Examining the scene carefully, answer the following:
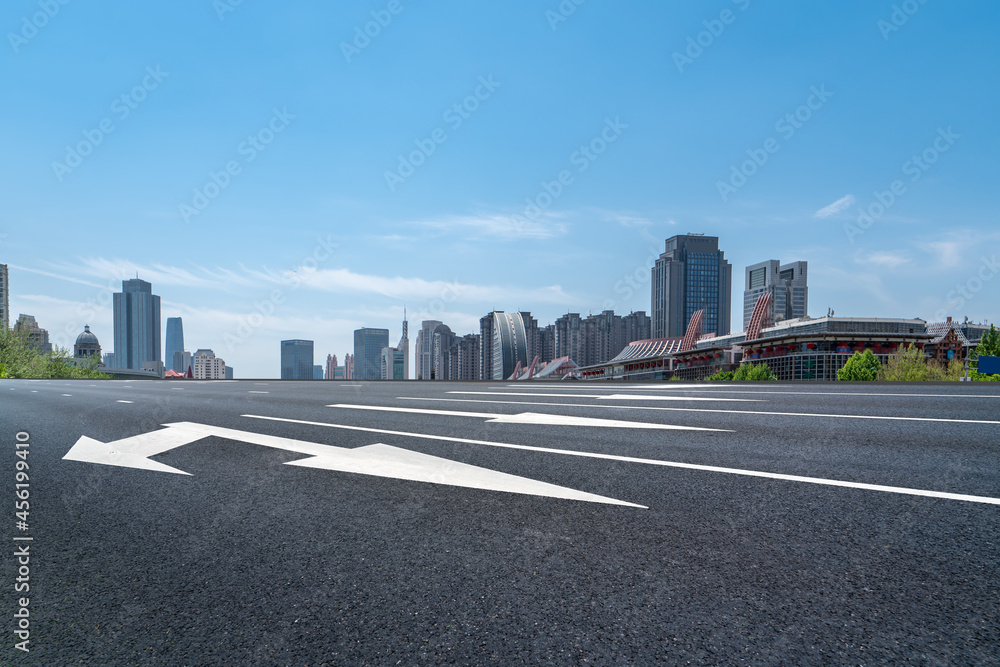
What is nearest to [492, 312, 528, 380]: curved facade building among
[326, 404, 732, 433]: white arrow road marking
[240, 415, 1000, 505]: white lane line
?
[326, 404, 732, 433]: white arrow road marking

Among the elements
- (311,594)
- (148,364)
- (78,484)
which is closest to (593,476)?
(311,594)

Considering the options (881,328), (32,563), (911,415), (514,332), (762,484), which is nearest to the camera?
(32,563)

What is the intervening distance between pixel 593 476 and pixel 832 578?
195 centimetres

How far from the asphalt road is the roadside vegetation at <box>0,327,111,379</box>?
66.6m

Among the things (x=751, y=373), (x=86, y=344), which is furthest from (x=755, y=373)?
(x=86, y=344)

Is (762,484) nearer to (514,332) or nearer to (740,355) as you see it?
(740,355)

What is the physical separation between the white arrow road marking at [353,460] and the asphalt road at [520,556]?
4cm

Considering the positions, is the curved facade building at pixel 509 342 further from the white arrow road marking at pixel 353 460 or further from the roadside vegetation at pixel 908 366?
the white arrow road marking at pixel 353 460

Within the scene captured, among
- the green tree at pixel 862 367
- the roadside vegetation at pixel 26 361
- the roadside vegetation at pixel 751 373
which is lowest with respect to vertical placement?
the roadside vegetation at pixel 751 373

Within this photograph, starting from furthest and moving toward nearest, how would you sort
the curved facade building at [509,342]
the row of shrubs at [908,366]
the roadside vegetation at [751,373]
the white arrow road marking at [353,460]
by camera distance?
the curved facade building at [509,342] → the roadside vegetation at [751,373] → the row of shrubs at [908,366] → the white arrow road marking at [353,460]

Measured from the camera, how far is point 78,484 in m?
3.99

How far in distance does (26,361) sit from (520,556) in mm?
78816

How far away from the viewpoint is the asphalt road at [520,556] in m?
1.66

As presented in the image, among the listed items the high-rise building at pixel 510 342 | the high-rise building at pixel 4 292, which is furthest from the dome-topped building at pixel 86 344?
the high-rise building at pixel 510 342
